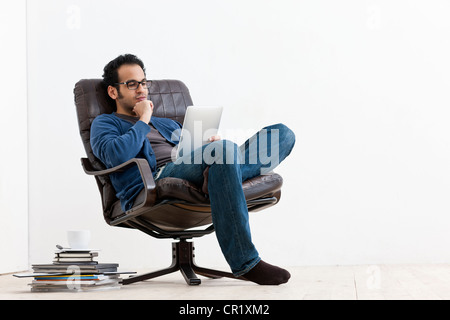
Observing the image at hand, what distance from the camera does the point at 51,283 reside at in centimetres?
239

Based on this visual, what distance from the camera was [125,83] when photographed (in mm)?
2768

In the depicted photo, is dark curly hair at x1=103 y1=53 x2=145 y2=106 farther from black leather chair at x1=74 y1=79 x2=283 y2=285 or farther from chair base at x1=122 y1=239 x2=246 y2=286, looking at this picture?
chair base at x1=122 y1=239 x2=246 y2=286

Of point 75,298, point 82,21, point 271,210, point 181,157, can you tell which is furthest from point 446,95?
point 75,298

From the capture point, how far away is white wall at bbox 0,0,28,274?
369 centimetres

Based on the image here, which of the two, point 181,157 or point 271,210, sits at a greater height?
point 181,157

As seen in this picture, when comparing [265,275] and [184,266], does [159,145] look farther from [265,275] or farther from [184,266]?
[265,275]

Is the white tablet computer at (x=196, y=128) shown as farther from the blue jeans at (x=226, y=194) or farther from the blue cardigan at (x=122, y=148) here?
the blue cardigan at (x=122, y=148)

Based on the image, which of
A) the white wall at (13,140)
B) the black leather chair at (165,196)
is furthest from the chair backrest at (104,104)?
the white wall at (13,140)

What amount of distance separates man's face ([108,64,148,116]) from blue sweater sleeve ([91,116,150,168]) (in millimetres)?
161

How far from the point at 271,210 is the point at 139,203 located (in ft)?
5.16

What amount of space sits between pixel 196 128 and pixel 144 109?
1.28 feet

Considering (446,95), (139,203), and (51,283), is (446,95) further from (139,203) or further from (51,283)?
(51,283)

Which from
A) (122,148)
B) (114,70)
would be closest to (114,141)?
(122,148)

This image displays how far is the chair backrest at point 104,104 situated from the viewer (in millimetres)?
2662
